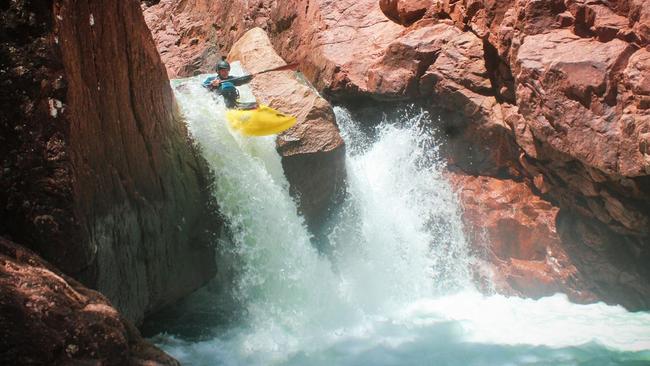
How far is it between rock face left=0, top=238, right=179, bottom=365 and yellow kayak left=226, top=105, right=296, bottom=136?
3.95 metres

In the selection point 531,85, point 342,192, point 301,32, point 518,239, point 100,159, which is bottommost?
point 518,239

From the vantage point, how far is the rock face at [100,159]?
10.3ft

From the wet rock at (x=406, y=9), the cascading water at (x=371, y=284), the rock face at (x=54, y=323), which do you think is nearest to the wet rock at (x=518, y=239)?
the cascading water at (x=371, y=284)

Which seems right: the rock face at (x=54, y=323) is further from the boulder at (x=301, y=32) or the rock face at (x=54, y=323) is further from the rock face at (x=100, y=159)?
the boulder at (x=301, y=32)

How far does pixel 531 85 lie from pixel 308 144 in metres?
2.79

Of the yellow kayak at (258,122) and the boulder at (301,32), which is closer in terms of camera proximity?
the yellow kayak at (258,122)

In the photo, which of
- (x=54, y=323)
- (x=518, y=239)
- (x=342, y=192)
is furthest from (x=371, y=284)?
(x=54, y=323)

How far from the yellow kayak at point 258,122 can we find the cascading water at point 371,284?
0.51ft

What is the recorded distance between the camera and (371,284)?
7152 mm

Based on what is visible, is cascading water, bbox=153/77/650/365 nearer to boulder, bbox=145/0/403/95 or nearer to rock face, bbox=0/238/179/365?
boulder, bbox=145/0/403/95

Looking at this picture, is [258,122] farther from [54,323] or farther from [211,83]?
[54,323]

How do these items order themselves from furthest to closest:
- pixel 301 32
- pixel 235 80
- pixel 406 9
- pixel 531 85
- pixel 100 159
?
pixel 301 32, pixel 406 9, pixel 235 80, pixel 531 85, pixel 100 159

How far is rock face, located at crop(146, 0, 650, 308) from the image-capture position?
196 inches

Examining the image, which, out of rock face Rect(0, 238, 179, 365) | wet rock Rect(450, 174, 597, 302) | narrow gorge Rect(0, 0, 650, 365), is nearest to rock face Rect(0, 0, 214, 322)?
narrow gorge Rect(0, 0, 650, 365)
